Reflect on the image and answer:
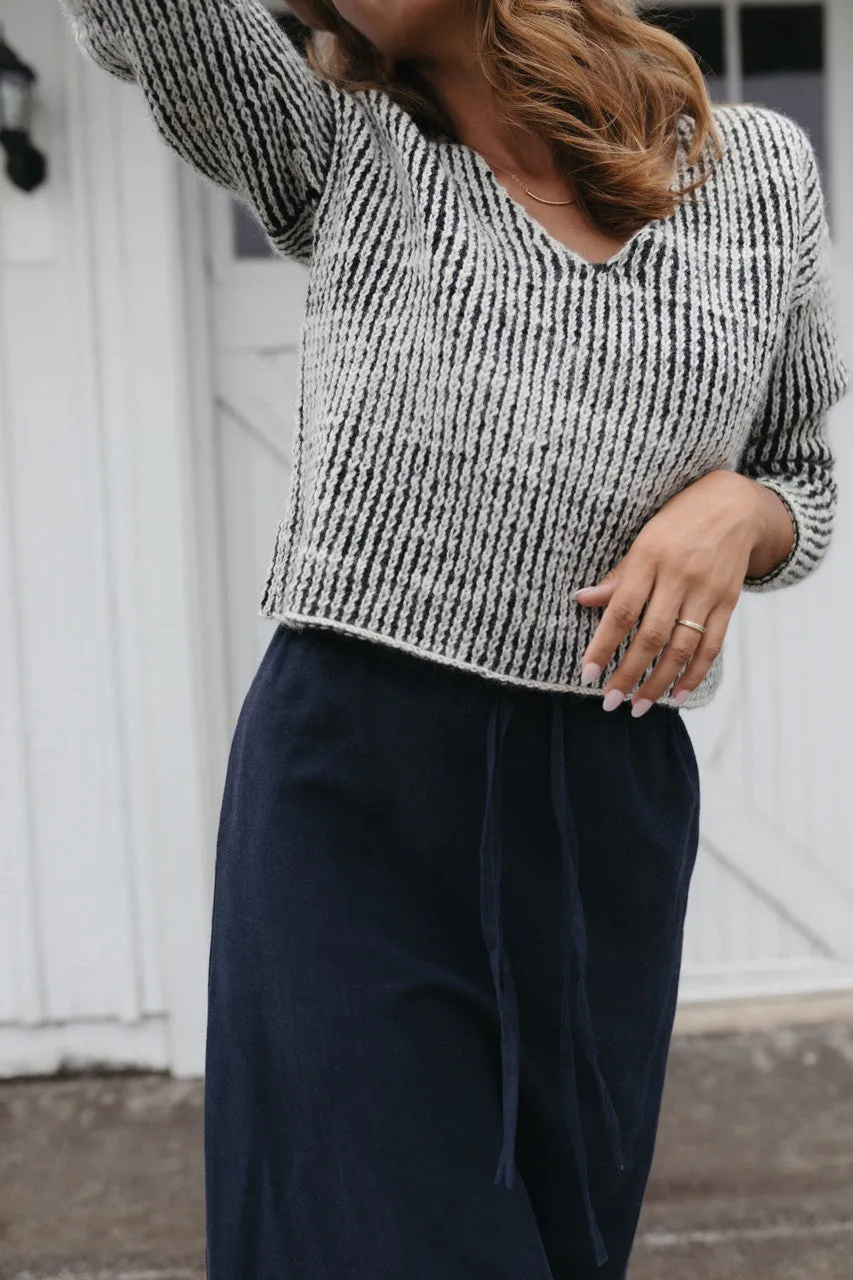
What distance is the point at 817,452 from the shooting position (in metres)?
1.11

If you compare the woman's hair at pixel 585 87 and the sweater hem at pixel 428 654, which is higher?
the woman's hair at pixel 585 87

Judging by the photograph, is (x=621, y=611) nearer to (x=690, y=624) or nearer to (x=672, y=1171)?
(x=690, y=624)

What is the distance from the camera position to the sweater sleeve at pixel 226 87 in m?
0.87

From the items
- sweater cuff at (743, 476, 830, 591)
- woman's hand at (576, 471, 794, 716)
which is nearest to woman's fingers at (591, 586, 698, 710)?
woman's hand at (576, 471, 794, 716)

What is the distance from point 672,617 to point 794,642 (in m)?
2.06

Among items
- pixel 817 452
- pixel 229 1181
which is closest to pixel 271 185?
pixel 817 452

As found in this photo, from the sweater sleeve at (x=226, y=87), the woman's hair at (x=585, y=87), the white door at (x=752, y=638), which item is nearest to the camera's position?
the sweater sleeve at (x=226, y=87)

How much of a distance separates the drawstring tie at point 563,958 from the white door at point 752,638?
1887mm

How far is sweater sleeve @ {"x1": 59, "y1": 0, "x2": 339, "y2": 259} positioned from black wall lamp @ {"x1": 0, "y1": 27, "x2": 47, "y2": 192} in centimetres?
159

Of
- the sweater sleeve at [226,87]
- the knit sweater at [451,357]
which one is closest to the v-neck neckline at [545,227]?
the knit sweater at [451,357]

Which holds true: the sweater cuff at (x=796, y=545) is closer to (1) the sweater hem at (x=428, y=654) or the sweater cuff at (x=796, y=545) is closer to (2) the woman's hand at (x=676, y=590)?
(2) the woman's hand at (x=676, y=590)

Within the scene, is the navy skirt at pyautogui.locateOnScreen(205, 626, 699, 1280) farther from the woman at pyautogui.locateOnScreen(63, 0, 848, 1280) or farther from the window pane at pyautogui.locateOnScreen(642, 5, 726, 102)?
the window pane at pyautogui.locateOnScreen(642, 5, 726, 102)

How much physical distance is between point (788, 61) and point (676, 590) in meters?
2.33

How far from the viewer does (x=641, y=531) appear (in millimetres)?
943
